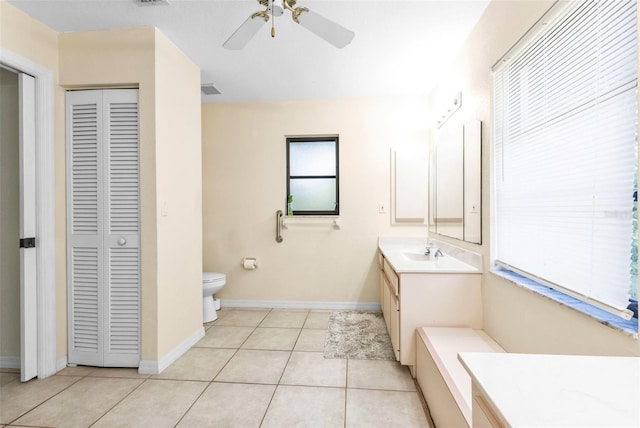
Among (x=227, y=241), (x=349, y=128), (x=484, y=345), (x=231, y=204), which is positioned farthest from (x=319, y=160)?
(x=484, y=345)

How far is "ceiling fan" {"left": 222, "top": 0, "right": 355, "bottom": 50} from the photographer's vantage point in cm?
154

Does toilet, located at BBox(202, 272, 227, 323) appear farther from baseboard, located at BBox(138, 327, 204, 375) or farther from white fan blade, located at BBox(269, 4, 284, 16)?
white fan blade, located at BBox(269, 4, 284, 16)

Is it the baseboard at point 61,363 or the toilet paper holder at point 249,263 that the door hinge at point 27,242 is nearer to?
the baseboard at point 61,363

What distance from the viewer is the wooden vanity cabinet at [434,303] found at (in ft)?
6.69

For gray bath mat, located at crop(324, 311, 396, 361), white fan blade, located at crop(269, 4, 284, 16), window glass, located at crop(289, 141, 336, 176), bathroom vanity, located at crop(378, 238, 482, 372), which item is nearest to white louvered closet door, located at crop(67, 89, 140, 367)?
white fan blade, located at crop(269, 4, 284, 16)

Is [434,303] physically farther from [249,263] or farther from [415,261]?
[249,263]

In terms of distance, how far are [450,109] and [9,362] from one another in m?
4.08

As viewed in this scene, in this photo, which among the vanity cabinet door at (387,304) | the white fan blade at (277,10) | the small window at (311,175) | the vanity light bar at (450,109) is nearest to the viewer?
the white fan blade at (277,10)

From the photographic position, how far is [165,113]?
2.30m

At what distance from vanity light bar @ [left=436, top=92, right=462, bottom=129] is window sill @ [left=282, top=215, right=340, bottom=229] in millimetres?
1503

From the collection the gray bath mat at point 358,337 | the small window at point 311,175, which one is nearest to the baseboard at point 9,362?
the gray bath mat at point 358,337

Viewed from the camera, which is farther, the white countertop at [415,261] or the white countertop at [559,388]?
the white countertop at [415,261]

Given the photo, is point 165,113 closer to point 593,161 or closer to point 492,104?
point 492,104

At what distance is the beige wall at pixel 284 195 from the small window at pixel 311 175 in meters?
0.12
